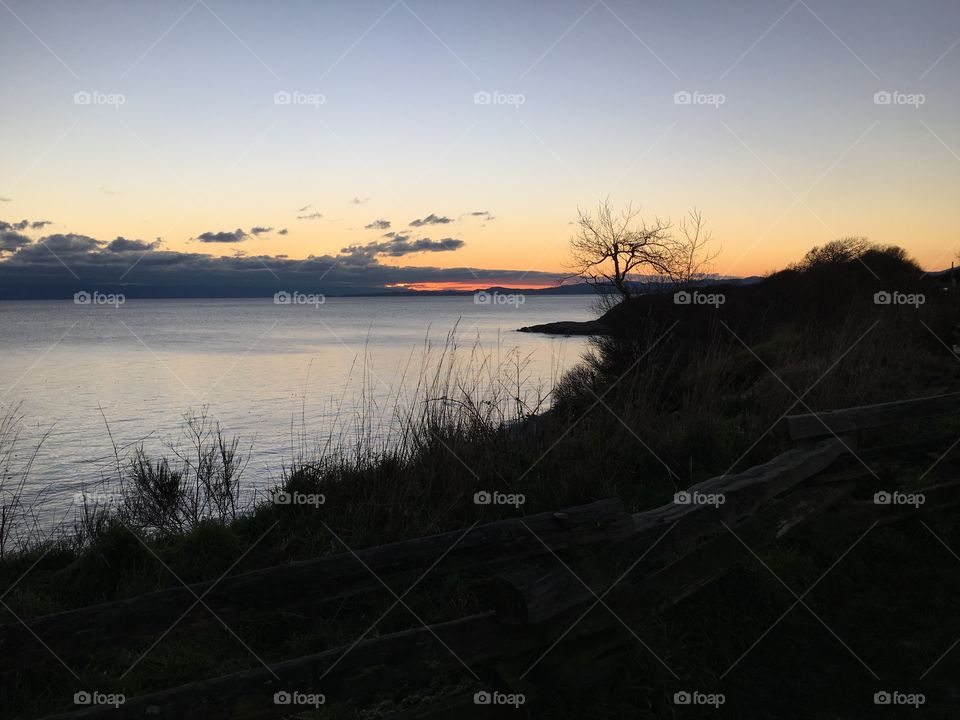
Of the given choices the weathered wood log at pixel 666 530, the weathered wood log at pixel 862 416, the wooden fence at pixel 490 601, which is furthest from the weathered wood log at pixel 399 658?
the weathered wood log at pixel 862 416

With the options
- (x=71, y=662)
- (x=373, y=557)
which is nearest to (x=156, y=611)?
(x=373, y=557)

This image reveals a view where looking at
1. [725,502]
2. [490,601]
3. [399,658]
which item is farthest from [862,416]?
[399,658]

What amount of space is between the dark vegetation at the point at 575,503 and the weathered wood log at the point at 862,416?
22.9 inches

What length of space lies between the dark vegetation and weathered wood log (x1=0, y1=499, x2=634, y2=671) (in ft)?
0.49

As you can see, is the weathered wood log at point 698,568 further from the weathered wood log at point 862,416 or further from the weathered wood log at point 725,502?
the weathered wood log at point 862,416

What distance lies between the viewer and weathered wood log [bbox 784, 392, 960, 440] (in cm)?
536

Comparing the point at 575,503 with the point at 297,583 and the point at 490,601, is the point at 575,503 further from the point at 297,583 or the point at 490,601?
the point at 297,583

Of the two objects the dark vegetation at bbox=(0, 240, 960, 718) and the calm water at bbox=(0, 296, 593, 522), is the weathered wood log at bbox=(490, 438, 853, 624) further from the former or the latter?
the calm water at bbox=(0, 296, 593, 522)

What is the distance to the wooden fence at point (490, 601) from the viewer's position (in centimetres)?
286

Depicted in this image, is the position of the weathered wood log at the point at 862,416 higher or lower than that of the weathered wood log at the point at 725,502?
higher

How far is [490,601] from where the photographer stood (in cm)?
367

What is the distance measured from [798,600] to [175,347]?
4875 cm

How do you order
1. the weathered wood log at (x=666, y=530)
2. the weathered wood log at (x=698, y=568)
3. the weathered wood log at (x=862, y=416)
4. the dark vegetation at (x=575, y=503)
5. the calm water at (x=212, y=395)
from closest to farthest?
the weathered wood log at (x=666, y=530), the weathered wood log at (x=698, y=568), the dark vegetation at (x=575, y=503), the weathered wood log at (x=862, y=416), the calm water at (x=212, y=395)

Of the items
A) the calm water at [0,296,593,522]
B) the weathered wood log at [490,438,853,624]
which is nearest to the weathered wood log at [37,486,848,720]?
the weathered wood log at [490,438,853,624]
